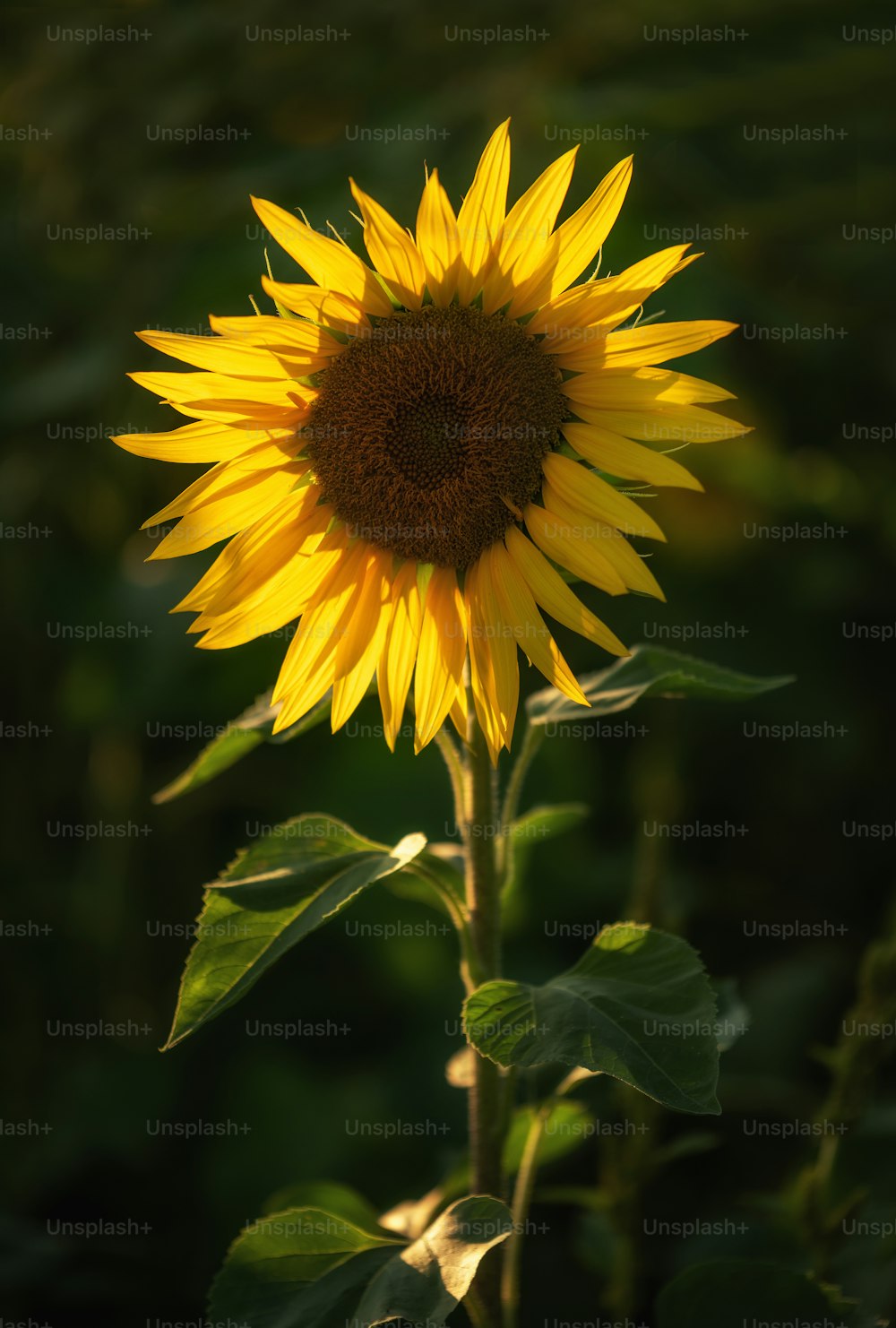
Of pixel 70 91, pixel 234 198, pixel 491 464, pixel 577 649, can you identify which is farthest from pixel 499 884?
pixel 70 91

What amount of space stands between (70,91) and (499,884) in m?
2.77

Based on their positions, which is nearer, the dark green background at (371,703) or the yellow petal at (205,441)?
the yellow petal at (205,441)

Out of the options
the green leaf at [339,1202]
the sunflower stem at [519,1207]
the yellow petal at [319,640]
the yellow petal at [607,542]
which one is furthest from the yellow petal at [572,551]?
the green leaf at [339,1202]

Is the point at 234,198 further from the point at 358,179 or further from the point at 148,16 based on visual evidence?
the point at 148,16

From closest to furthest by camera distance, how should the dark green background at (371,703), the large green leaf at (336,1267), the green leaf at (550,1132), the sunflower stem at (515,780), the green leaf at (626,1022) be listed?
the green leaf at (626,1022) → the large green leaf at (336,1267) → the sunflower stem at (515,780) → the green leaf at (550,1132) → the dark green background at (371,703)

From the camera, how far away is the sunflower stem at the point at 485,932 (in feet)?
4.48

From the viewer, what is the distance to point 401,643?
1.45 m

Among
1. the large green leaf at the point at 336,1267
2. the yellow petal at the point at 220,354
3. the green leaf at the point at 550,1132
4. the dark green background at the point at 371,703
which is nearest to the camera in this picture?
the large green leaf at the point at 336,1267

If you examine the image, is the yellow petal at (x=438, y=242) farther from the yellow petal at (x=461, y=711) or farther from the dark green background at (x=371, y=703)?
the dark green background at (x=371, y=703)

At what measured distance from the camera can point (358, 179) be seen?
2.79 m

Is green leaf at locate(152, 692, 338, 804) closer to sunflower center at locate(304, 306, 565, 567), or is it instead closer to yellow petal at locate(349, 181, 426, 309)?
sunflower center at locate(304, 306, 565, 567)

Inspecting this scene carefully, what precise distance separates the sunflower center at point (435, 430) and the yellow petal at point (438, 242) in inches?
1.2

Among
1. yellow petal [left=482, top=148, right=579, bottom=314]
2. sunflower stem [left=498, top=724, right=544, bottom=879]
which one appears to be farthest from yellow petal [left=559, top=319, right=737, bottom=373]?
sunflower stem [left=498, top=724, right=544, bottom=879]

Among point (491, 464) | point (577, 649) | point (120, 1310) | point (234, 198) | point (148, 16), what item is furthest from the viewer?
point (148, 16)
